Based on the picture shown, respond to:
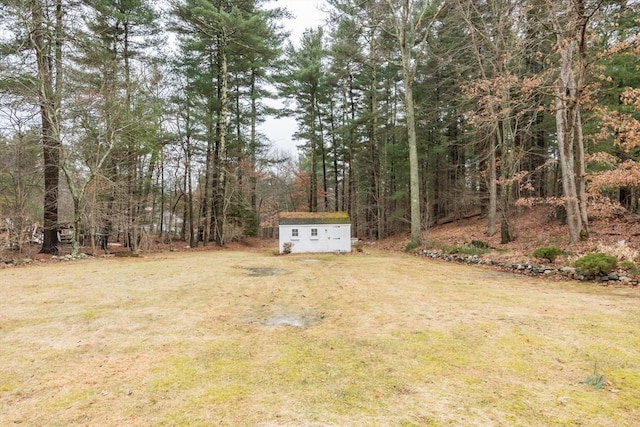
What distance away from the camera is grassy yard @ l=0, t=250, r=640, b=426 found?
2514 mm

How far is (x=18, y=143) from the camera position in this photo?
1191 cm

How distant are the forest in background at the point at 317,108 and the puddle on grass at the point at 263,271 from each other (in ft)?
25.1

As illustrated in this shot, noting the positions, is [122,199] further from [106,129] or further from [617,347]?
[617,347]

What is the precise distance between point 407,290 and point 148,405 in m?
5.45

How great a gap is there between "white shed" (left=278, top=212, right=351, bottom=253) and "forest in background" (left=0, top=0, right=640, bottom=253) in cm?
365

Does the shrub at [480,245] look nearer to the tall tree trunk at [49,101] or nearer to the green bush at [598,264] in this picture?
the green bush at [598,264]

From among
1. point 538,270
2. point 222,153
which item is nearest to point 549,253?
point 538,270

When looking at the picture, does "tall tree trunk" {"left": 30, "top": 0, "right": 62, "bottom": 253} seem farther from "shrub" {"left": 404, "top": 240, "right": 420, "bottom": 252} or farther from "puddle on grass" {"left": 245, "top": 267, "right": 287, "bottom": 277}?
"shrub" {"left": 404, "top": 240, "right": 420, "bottom": 252}

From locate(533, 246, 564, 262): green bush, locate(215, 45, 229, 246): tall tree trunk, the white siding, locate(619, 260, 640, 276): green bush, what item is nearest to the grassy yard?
locate(619, 260, 640, 276): green bush

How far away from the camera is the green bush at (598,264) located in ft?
24.2

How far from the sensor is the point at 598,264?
7422mm

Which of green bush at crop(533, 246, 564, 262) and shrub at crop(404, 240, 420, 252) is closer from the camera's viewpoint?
green bush at crop(533, 246, 564, 262)

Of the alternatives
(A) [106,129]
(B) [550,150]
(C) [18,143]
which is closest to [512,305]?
(A) [106,129]

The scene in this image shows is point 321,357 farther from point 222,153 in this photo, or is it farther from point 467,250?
point 222,153
